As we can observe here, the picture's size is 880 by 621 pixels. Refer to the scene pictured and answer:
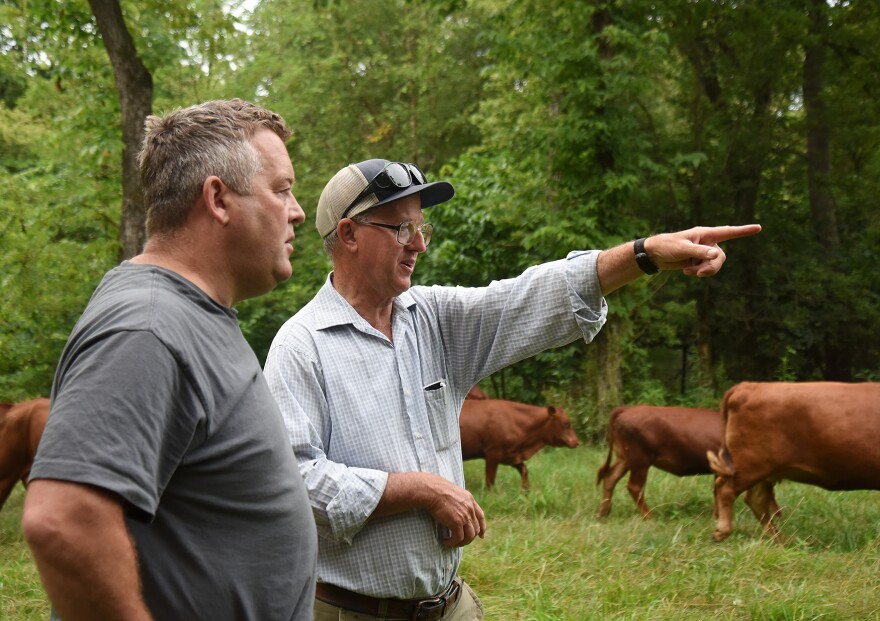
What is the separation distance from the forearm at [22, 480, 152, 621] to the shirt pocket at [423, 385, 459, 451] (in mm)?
1496

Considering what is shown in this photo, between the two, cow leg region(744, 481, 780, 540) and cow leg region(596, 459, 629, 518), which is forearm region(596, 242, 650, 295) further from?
cow leg region(596, 459, 629, 518)

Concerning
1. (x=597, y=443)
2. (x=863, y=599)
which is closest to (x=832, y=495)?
(x=863, y=599)

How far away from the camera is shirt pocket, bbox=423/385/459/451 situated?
9.39 ft

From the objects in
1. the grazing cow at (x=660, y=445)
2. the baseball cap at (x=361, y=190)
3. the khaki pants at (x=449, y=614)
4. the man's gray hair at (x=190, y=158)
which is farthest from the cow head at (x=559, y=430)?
the man's gray hair at (x=190, y=158)

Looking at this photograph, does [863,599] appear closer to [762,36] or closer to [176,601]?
[176,601]

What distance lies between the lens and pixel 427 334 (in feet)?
9.91

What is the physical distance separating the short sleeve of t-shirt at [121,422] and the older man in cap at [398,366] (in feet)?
3.58

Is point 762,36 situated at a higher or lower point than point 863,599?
higher

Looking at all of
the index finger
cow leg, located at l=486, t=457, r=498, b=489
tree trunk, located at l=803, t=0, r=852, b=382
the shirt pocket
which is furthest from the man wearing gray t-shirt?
tree trunk, located at l=803, t=0, r=852, b=382

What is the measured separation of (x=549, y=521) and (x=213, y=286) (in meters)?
6.33

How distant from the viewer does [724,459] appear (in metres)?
8.09

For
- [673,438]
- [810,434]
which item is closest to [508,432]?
[673,438]

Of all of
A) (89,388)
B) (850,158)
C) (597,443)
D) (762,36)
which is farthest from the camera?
(850,158)

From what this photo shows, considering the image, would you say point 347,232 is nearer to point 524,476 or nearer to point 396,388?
point 396,388
